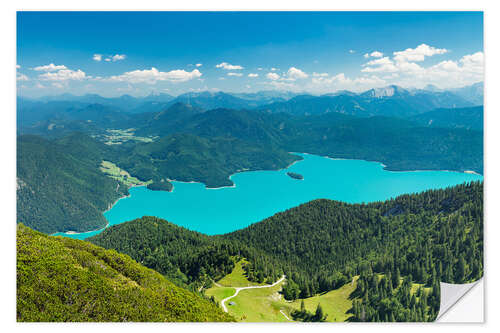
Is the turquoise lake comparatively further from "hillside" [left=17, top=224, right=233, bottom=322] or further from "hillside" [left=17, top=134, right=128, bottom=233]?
"hillside" [left=17, top=224, right=233, bottom=322]

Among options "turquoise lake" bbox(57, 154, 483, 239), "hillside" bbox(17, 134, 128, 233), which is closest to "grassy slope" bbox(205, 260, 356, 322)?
"turquoise lake" bbox(57, 154, 483, 239)

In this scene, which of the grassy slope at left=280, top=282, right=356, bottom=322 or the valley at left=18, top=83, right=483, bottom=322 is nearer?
the grassy slope at left=280, top=282, right=356, bottom=322

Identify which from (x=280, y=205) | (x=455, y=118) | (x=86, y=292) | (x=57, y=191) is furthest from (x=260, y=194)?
(x=455, y=118)

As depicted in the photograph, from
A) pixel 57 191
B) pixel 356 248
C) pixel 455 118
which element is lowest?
pixel 356 248

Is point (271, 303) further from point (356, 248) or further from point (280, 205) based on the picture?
point (280, 205)

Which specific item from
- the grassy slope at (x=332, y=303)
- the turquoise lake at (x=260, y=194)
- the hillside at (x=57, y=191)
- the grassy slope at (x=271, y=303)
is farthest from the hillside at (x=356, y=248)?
the hillside at (x=57, y=191)

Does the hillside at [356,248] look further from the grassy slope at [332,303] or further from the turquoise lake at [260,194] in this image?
the turquoise lake at [260,194]
